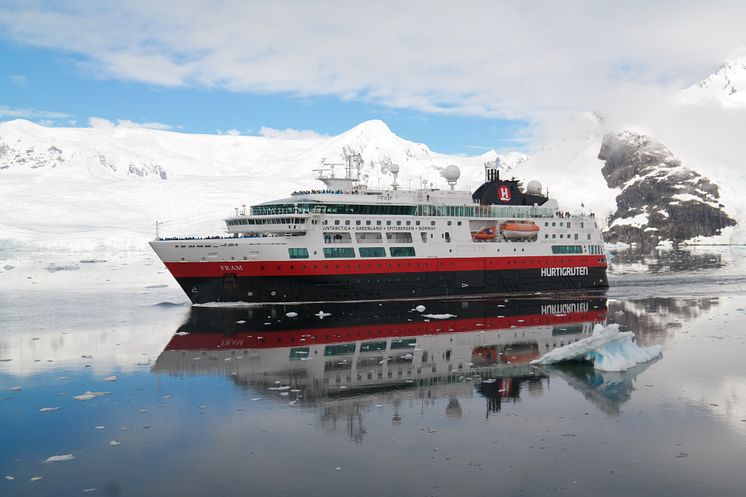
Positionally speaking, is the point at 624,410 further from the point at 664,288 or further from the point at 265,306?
the point at 664,288

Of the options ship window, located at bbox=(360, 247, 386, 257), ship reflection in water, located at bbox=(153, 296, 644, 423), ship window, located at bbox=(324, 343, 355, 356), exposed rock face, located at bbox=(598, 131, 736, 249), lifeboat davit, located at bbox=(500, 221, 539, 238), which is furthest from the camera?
exposed rock face, located at bbox=(598, 131, 736, 249)

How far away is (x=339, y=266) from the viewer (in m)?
39.5

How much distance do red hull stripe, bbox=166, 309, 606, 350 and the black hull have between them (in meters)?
6.67

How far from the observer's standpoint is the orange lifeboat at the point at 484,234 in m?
44.3

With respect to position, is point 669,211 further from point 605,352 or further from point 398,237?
point 605,352

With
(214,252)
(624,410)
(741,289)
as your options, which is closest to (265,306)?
(214,252)

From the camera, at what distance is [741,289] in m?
50.6

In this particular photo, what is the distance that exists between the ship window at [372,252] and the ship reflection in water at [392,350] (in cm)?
290

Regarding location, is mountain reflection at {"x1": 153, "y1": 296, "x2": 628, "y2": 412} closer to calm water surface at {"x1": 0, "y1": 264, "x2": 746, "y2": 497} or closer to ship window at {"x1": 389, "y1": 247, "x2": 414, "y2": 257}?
calm water surface at {"x1": 0, "y1": 264, "x2": 746, "y2": 497}

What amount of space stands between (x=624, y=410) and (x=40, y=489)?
47.8 feet

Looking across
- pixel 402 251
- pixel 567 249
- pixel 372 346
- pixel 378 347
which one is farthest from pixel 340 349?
pixel 567 249

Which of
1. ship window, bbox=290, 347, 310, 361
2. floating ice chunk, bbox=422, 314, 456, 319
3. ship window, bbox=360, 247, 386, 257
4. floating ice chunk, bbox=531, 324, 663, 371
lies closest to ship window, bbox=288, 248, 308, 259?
ship window, bbox=360, 247, 386, 257

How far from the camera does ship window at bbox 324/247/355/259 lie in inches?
1538

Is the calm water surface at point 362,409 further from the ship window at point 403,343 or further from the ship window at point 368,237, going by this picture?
the ship window at point 368,237
